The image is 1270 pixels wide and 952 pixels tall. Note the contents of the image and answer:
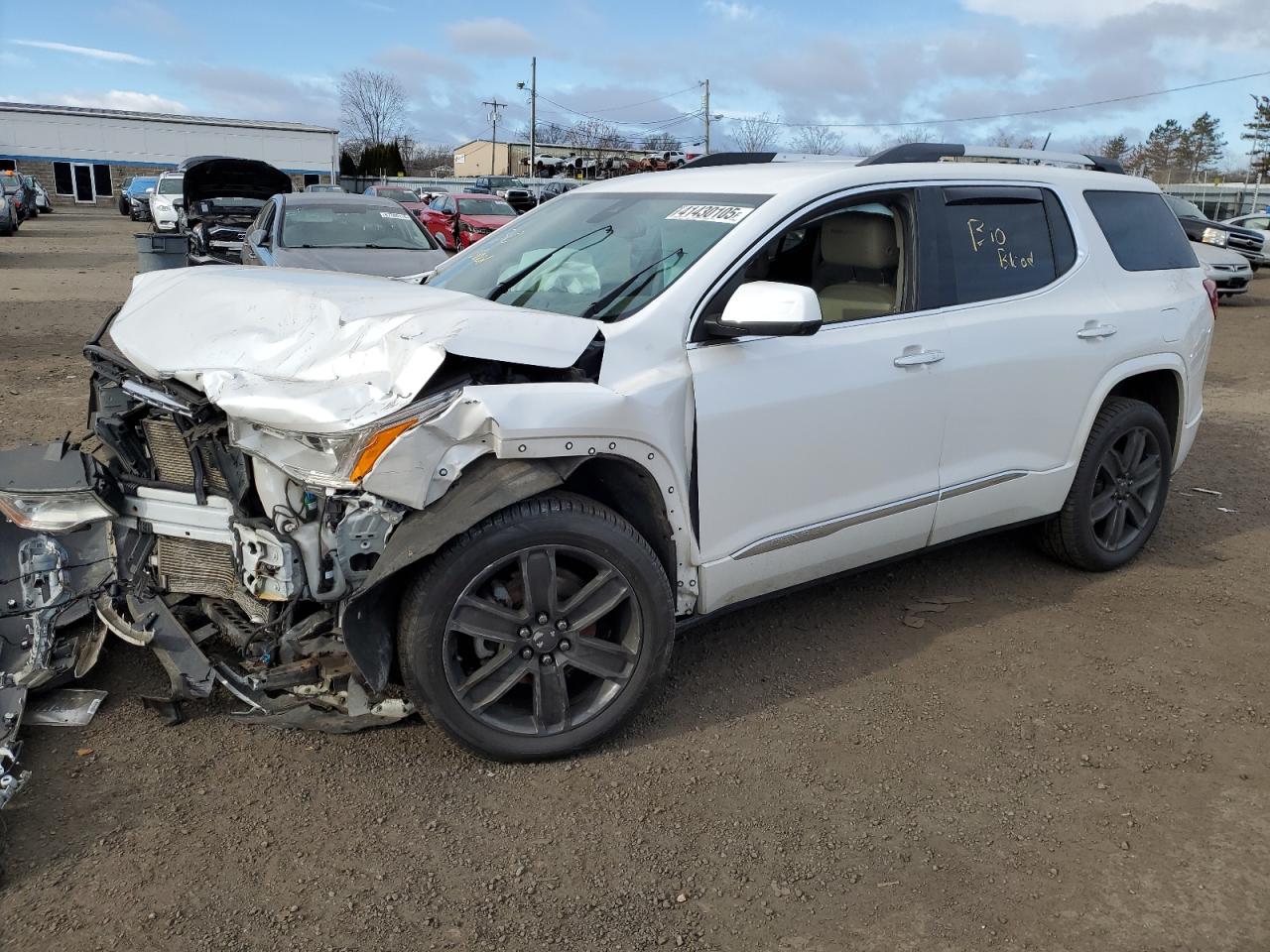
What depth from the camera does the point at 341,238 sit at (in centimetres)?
995

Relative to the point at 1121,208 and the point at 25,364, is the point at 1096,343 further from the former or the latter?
the point at 25,364

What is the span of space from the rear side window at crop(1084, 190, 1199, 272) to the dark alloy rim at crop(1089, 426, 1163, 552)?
81 cm

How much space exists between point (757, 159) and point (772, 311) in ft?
6.23

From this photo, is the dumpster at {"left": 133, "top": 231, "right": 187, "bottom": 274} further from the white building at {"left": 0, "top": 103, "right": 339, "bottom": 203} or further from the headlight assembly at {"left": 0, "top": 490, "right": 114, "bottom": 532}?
the white building at {"left": 0, "top": 103, "right": 339, "bottom": 203}

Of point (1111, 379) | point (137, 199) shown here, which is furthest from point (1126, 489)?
point (137, 199)

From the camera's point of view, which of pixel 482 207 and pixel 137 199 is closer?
pixel 482 207

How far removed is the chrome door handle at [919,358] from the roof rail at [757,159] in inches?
37.4

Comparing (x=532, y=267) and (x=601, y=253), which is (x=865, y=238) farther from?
(x=532, y=267)

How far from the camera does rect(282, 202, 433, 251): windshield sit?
32.2ft

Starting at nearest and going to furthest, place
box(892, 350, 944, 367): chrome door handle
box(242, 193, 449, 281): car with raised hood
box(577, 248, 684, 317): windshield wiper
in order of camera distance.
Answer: box(577, 248, 684, 317): windshield wiper, box(892, 350, 944, 367): chrome door handle, box(242, 193, 449, 281): car with raised hood

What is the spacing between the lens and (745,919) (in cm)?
256

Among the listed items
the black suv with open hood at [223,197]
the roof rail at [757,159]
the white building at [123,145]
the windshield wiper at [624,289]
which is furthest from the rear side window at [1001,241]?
the white building at [123,145]

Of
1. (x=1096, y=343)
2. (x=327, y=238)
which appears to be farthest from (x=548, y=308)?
(x=327, y=238)

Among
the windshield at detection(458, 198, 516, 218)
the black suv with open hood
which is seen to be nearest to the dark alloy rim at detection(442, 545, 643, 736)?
the black suv with open hood
